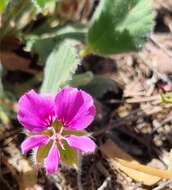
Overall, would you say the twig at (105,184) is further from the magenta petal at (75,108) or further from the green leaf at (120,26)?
the green leaf at (120,26)

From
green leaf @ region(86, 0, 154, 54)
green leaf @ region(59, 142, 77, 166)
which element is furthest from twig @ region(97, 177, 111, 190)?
green leaf @ region(86, 0, 154, 54)

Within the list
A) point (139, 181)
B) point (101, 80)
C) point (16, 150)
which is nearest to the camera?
point (139, 181)

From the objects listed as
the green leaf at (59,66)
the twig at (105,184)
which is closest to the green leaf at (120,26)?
the green leaf at (59,66)

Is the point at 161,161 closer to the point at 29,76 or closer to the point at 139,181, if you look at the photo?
the point at 139,181

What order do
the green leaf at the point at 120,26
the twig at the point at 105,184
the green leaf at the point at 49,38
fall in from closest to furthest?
the twig at the point at 105,184 → the green leaf at the point at 120,26 → the green leaf at the point at 49,38

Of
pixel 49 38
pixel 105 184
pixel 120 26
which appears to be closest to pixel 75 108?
pixel 105 184

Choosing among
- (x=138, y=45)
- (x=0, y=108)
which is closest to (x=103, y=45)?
(x=138, y=45)

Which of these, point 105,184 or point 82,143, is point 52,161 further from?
point 105,184
